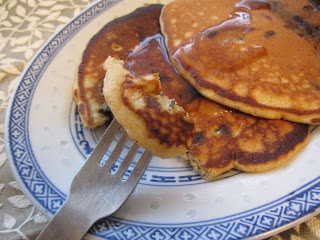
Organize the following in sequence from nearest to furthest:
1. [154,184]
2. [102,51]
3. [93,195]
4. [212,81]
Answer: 1. [93,195]
2. [154,184]
3. [212,81]
4. [102,51]

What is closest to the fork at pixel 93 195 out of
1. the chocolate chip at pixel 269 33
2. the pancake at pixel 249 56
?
the pancake at pixel 249 56

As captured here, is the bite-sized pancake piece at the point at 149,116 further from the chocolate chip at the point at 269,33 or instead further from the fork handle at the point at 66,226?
the chocolate chip at the point at 269,33

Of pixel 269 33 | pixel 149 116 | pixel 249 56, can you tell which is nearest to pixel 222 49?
pixel 249 56

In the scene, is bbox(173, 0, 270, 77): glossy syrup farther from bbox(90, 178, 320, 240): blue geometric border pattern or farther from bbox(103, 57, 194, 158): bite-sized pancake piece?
bbox(90, 178, 320, 240): blue geometric border pattern

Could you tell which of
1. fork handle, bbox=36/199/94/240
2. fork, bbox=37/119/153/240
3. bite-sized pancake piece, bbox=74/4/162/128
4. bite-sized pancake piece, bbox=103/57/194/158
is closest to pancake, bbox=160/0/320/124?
bite-sized pancake piece, bbox=74/4/162/128

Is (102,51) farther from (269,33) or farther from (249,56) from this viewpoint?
(269,33)

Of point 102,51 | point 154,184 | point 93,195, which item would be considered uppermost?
point 102,51

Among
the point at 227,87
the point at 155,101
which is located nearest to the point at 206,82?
the point at 227,87
